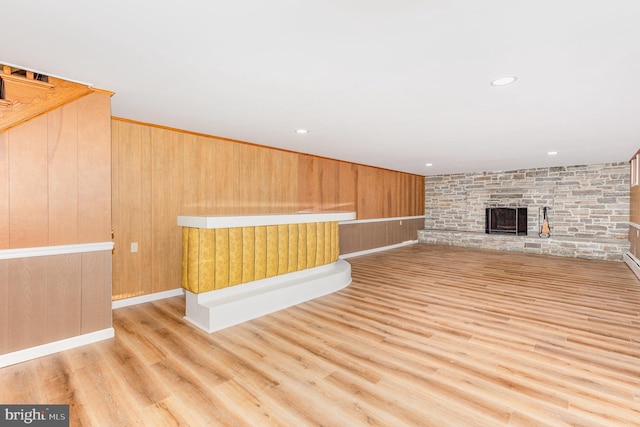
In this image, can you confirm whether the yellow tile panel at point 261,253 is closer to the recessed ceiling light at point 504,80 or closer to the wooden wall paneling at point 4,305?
the wooden wall paneling at point 4,305

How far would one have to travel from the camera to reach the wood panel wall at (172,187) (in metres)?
3.71

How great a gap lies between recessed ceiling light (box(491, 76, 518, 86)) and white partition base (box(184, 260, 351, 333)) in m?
2.99

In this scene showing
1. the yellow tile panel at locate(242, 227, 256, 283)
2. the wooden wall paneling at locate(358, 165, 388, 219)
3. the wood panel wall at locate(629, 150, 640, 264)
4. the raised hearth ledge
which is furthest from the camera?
the wooden wall paneling at locate(358, 165, 388, 219)

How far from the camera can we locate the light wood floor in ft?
6.11

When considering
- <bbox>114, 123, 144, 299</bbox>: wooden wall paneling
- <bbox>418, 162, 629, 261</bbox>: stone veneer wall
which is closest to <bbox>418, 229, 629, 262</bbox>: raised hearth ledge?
<bbox>418, 162, 629, 261</bbox>: stone veneer wall

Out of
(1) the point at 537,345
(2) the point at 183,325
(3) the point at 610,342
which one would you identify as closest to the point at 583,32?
(1) the point at 537,345

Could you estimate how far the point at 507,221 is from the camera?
339 inches

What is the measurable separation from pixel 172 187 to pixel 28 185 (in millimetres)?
1696

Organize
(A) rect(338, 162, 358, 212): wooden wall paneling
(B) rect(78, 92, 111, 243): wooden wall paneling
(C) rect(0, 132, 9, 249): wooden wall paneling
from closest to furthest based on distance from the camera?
(C) rect(0, 132, 9, 249): wooden wall paneling
(B) rect(78, 92, 111, 243): wooden wall paneling
(A) rect(338, 162, 358, 212): wooden wall paneling

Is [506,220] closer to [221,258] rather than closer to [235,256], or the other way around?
[235,256]

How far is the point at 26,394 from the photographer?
2012mm

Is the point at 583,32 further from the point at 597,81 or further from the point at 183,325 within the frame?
the point at 183,325

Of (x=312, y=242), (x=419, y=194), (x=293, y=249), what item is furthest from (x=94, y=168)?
(x=419, y=194)

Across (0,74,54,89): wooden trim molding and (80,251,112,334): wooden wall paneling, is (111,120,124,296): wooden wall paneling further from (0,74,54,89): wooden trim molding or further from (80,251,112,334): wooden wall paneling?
(0,74,54,89): wooden trim molding
